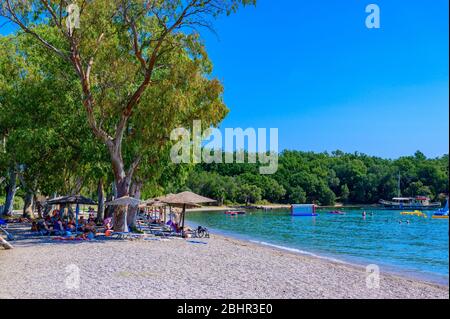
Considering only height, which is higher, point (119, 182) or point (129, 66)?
point (129, 66)

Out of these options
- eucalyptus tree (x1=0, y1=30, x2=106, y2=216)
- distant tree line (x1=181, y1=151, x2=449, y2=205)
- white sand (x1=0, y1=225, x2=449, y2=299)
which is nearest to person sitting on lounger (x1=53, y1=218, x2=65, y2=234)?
eucalyptus tree (x1=0, y1=30, x2=106, y2=216)

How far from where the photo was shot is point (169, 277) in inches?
500

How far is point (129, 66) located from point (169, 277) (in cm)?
1412

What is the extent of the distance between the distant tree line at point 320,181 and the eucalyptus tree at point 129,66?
318ft

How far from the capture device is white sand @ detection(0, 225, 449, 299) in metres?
10.7

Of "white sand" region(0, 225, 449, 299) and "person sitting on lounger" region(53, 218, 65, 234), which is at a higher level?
"person sitting on lounger" region(53, 218, 65, 234)

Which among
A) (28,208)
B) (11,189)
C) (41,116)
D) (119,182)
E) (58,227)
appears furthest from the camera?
(28,208)

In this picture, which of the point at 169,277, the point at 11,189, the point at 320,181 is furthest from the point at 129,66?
the point at 320,181

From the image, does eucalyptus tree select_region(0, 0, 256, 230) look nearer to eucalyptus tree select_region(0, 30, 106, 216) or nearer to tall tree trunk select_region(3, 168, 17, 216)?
eucalyptus tree select_region(0, 30, 106, 216)

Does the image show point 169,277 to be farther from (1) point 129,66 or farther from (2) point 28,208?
(2) point 28,208

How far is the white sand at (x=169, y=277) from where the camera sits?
10656 millimetres

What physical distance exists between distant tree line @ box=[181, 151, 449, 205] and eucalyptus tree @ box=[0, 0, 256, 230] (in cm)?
9682

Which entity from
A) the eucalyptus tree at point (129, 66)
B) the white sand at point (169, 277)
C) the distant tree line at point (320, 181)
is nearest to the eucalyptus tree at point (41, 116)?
the eucalyptus tree at point (129, 66)

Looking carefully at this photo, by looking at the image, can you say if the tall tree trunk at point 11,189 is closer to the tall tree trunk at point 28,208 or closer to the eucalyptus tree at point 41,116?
the tall tree trunk at point 28,208
